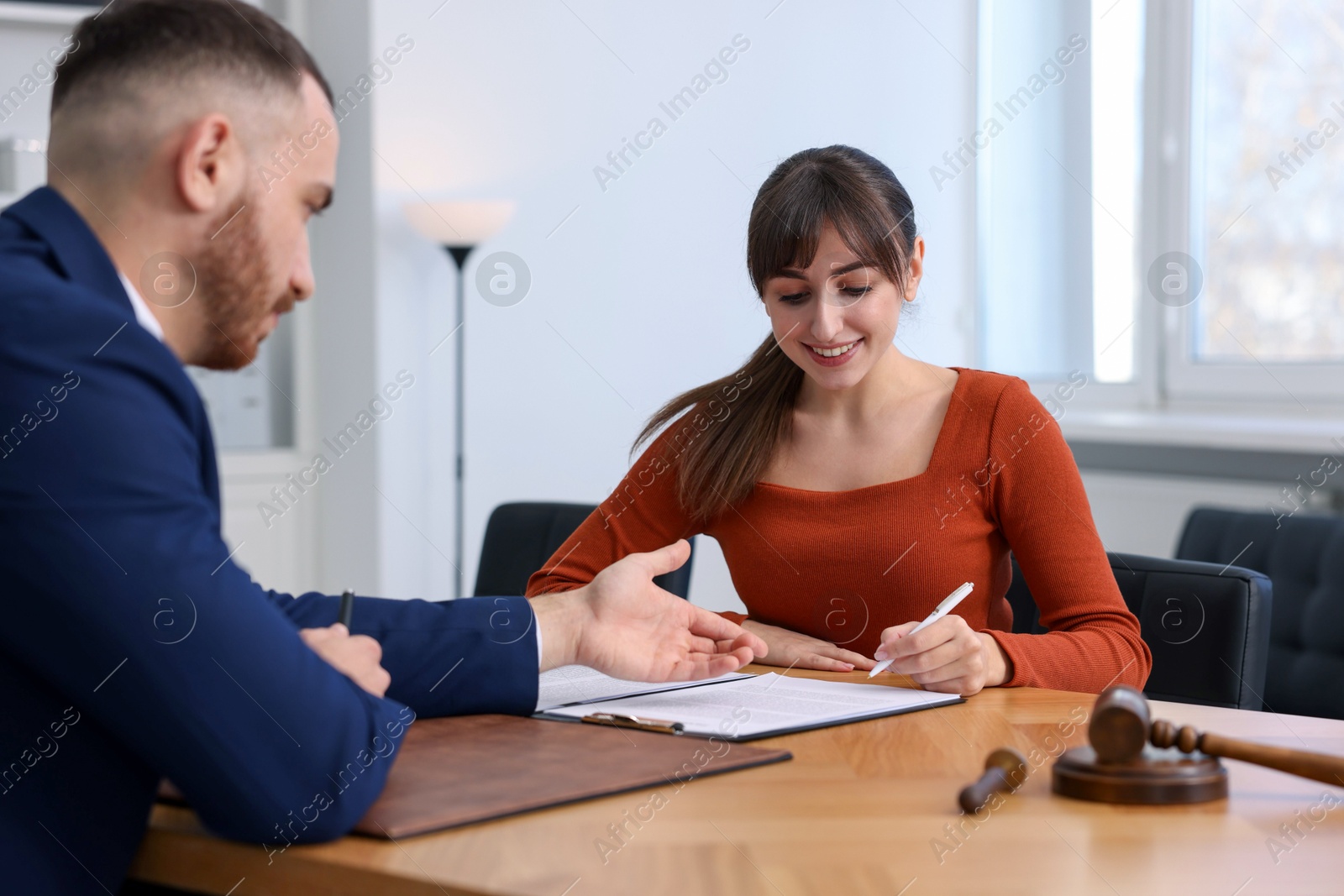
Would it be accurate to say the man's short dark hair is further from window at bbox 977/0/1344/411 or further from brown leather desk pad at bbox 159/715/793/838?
window at bbox 977/0/1344/411

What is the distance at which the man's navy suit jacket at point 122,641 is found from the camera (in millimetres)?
863

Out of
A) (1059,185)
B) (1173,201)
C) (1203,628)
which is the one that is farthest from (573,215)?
(1203,628)

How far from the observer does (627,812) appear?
3.16 ft

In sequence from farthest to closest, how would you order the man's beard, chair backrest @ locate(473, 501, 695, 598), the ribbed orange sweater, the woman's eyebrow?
chair backrest @ locate(473, 501, 695, 598) < the woman's eyebrow < the ribbed orange sweater < the man's beard

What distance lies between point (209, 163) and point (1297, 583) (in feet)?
6.10

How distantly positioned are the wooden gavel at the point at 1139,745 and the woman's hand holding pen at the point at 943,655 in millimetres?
401

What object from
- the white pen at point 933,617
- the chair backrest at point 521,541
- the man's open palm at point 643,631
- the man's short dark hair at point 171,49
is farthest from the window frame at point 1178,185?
the man's short dark hair at point 171,49

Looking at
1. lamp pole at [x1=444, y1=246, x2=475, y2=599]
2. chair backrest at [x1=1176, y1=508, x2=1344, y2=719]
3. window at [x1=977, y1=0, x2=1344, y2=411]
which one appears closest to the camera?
chair backrest at [x1=1176, y1=508, x2=1344, y2=719]

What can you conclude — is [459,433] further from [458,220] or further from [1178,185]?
[1178,185]

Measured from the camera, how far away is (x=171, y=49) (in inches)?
40.9

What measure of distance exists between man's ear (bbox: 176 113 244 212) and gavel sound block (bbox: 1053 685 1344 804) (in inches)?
31.0

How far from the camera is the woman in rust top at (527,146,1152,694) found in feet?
6.05

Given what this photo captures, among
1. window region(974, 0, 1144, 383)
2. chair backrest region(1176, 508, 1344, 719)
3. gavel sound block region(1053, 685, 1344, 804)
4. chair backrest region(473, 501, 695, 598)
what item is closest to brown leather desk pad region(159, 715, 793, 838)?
gavel sound block region(1053, 685, 1344, 804)

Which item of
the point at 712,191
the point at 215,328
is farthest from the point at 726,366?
the point at 215,328
